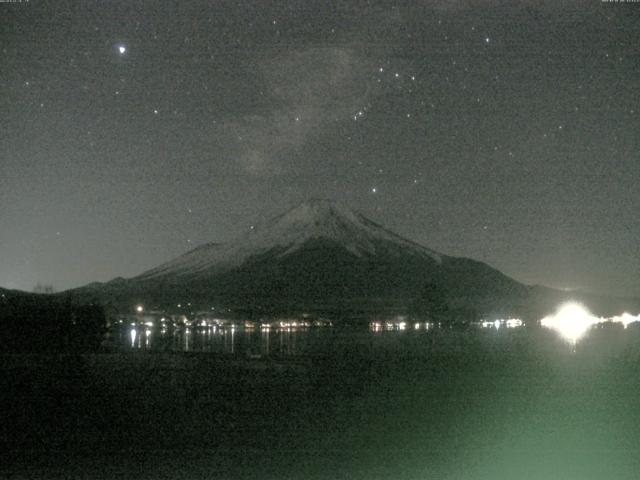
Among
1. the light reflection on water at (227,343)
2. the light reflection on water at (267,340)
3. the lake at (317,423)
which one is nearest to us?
the lake at (317,423)

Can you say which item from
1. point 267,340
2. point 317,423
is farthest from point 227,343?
point 317,423

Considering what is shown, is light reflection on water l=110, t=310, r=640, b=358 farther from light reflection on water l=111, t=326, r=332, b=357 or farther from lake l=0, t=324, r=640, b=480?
lake l=0, t=324, r=640, b=480

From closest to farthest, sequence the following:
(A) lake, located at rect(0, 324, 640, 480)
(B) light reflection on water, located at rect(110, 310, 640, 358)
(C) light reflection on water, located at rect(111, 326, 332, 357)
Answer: (A) lake, located at rect(0, 324, 640, 480), (C) light reflection on water, located at rect(111, 326, 332, 357), (B) light reflection on water, located at rect(110, 310, 640, 358)

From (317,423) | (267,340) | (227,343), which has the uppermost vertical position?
(267,340)

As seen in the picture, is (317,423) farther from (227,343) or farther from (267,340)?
(267,340)

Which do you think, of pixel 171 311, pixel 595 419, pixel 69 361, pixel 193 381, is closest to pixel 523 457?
pixel 595 419

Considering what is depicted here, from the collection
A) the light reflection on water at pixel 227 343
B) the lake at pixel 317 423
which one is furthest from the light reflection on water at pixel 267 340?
the lake at pixel 317 423

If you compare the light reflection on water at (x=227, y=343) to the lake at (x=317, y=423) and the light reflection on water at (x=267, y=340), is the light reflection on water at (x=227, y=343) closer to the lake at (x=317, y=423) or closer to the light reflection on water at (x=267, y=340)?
the light reflection on water at (x=267, y=340)

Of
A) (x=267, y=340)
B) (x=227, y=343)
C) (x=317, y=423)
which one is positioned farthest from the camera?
(x=267, y=340)

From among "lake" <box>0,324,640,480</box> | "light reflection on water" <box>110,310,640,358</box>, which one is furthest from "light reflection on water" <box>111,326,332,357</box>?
"lake" <box>0,324,640,480</box>
